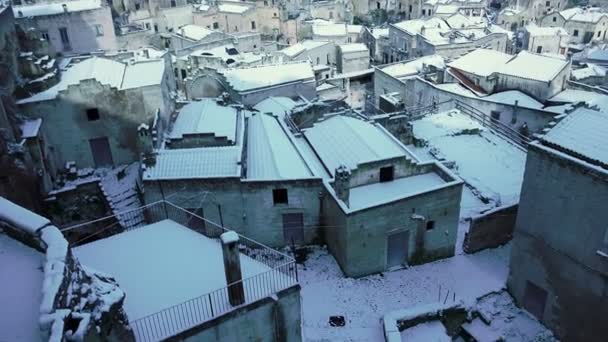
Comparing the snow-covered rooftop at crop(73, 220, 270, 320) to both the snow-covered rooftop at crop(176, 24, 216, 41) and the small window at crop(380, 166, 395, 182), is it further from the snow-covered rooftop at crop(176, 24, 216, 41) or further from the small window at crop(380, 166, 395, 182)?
the snow-covered rooftop at crop(176, 24, 216, 41)

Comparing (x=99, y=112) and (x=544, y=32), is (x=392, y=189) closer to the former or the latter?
(x=99, y=112)

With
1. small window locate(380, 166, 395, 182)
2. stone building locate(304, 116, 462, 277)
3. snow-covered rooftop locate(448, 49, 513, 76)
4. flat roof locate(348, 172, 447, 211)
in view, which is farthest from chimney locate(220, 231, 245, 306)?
snow-covered rooftop locate(448, 49, 513, 76)

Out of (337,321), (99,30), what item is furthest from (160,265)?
(99,30)

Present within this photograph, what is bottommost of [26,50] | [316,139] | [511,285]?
[511,285]

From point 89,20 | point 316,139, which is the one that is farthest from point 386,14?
point 316,139

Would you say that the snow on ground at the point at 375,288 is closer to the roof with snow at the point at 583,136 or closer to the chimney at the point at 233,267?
the chimney at the point at 233,267

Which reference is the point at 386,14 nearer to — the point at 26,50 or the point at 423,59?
the point at 423,59
